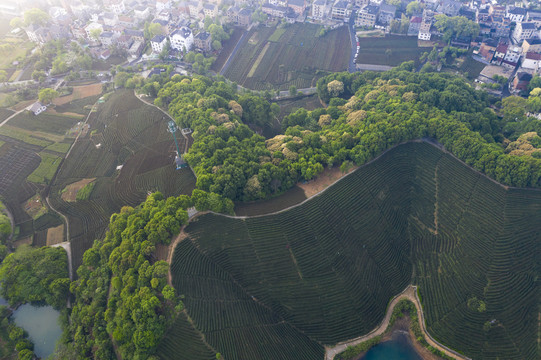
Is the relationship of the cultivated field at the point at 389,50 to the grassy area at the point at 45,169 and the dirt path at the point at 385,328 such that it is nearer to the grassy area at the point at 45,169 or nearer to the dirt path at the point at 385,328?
the dirt path at the point at 385,328

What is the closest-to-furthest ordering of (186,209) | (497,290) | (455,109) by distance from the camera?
(497,290)
(186,209)
(455,109)

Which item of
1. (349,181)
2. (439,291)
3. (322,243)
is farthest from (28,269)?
(439,291)

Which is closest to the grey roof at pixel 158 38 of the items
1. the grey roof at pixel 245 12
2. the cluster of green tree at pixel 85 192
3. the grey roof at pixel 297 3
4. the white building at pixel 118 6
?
the grey roof at pixel 245 12

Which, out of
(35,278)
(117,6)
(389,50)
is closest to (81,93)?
(35,278)

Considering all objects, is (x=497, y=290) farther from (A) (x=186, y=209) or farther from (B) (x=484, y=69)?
(B) (x=484, y=69)

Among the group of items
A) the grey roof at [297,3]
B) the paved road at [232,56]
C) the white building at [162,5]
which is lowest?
the paved road at [232,56]

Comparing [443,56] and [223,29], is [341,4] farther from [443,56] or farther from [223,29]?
[223,29]
